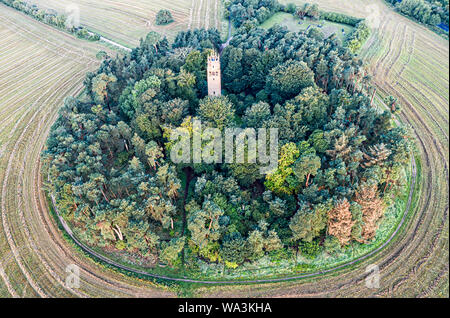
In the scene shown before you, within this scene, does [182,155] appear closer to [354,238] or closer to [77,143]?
[77,143]

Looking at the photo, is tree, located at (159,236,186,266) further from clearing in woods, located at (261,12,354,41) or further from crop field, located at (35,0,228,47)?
clearing in woods, located at (261,12,354,41)

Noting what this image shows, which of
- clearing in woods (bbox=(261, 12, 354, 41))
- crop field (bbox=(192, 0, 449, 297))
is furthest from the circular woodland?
clearing in woods (bbox=(261, 12, 354, 41))

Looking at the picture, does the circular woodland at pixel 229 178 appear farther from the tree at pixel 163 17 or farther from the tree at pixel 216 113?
the tree at pixel 163 17

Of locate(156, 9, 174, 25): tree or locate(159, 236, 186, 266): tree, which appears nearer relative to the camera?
locate(159, 236, 186, 266): tree

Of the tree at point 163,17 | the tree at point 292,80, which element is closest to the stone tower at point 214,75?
the tree at point 292,80

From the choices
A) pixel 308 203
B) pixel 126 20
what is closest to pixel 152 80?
pixel 308 203

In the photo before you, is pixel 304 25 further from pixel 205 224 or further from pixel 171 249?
pixel 171 249
